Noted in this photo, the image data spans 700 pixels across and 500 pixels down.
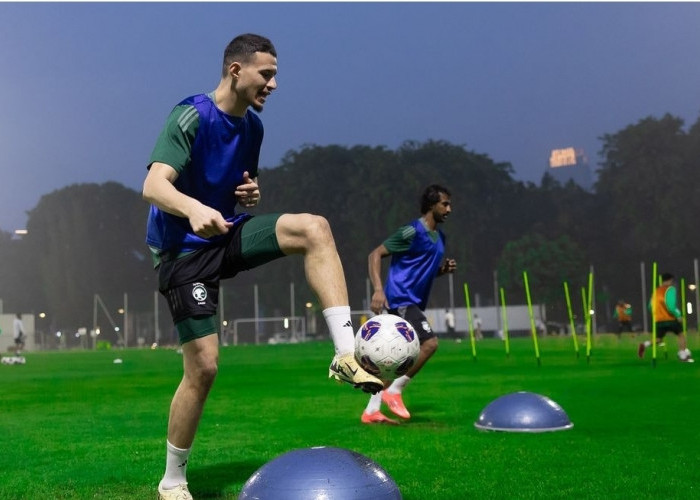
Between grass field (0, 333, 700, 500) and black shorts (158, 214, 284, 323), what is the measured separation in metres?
1.27

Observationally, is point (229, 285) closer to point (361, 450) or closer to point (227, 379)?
point (227, 379)

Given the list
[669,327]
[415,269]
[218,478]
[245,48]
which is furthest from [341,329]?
[669,327]

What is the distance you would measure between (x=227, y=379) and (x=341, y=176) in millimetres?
66938

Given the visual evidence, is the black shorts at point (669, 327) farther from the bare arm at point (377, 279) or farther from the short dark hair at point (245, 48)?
the short dark hair at point (245, 48)

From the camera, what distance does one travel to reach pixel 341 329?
16.5 feet

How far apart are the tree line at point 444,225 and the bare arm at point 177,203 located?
62.4m

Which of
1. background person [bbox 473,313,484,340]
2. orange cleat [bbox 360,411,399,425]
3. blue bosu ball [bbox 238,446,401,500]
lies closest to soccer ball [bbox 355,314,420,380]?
blue bosu ball [bbox 238,446,401,500]

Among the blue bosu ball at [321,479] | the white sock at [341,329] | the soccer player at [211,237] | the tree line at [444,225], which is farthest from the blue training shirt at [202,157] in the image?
the tree line at [444,225]

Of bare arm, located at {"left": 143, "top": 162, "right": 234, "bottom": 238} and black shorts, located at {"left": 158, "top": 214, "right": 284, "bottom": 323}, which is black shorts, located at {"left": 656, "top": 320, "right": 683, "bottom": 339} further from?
bare arm, located at {"left": 143, "top": 162, "right": 234, "bottom": 238}

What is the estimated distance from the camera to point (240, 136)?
582 centimetres

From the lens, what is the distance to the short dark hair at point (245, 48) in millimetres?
5609

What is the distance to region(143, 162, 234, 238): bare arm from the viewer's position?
4.74 metres

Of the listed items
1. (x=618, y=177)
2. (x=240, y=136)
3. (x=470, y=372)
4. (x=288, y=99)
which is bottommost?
(x=470, y=372)

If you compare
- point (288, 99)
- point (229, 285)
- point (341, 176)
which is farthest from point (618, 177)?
point (288, 99)
